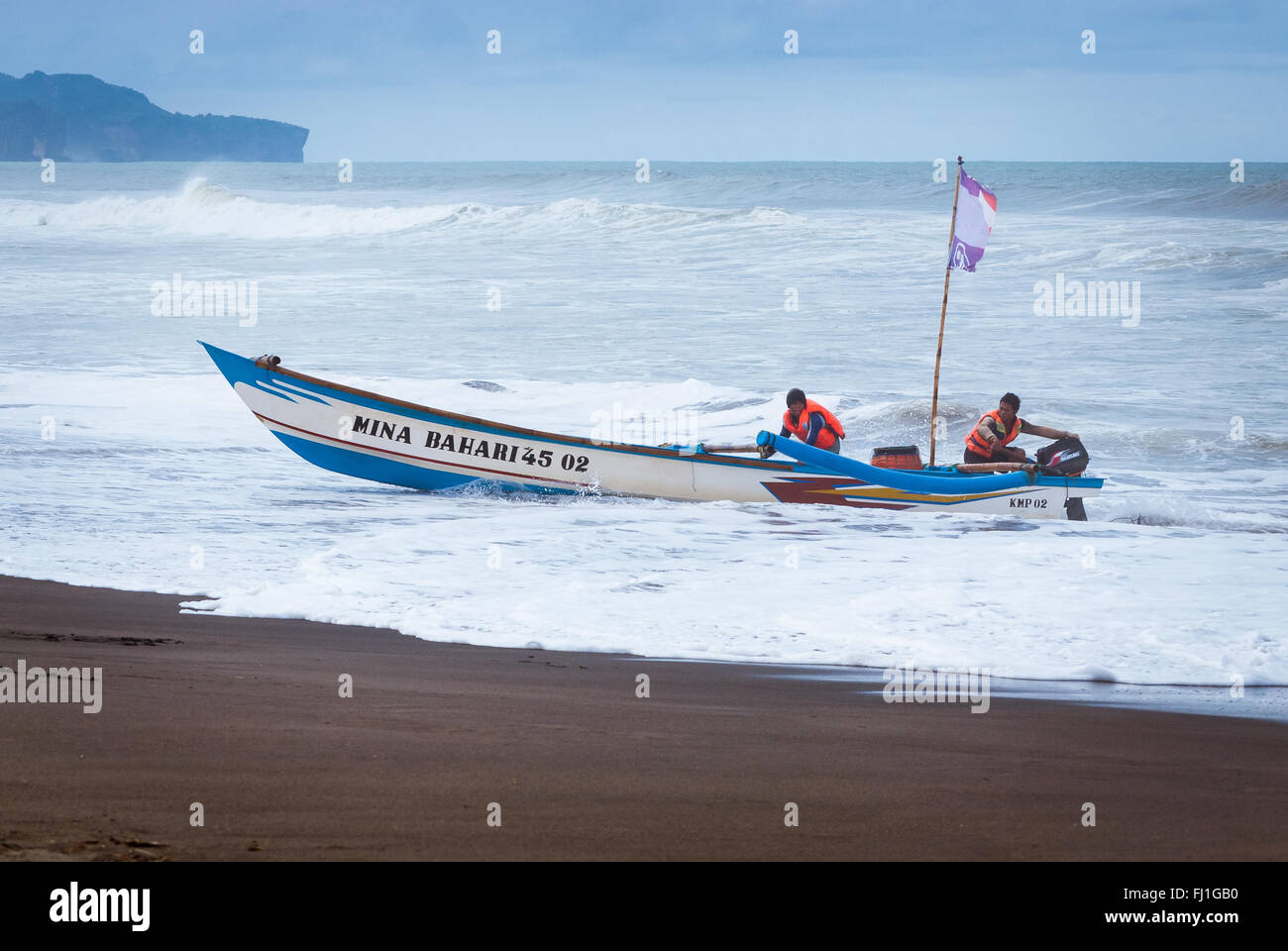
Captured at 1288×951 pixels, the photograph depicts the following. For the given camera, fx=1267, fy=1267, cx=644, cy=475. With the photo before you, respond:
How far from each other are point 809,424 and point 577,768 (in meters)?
7.73

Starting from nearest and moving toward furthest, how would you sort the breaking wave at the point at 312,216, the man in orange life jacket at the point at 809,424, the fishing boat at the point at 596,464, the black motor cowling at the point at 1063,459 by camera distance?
the fishing boat at the point at 596,464
the black motor cowling at the point at 1063,459
the man in orange life jacket at the point at 809,424
the breaking wave at the point at 312,216

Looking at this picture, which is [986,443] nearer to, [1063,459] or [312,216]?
[1063,459]

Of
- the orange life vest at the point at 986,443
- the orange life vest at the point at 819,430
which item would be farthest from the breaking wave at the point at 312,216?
the orange life vest at the point at 819,430

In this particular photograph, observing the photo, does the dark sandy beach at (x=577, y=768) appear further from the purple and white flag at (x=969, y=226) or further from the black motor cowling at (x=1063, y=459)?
the purple and white flag at (x=969, y=226)

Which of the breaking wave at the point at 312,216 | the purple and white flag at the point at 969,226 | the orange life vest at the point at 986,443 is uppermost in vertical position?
the breaking wave at the point at 312,216

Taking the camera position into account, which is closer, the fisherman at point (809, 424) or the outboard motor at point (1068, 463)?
the outboard motor at point (1068, 463)

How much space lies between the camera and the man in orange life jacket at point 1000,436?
11.6 meters

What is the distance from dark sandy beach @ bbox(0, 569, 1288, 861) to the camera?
337cm

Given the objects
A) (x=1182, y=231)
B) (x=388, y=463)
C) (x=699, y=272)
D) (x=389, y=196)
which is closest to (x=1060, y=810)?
(x=388, y=463)

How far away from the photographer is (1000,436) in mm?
11742

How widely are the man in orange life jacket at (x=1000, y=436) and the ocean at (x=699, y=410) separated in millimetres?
914

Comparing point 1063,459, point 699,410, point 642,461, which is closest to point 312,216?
point 699,410
